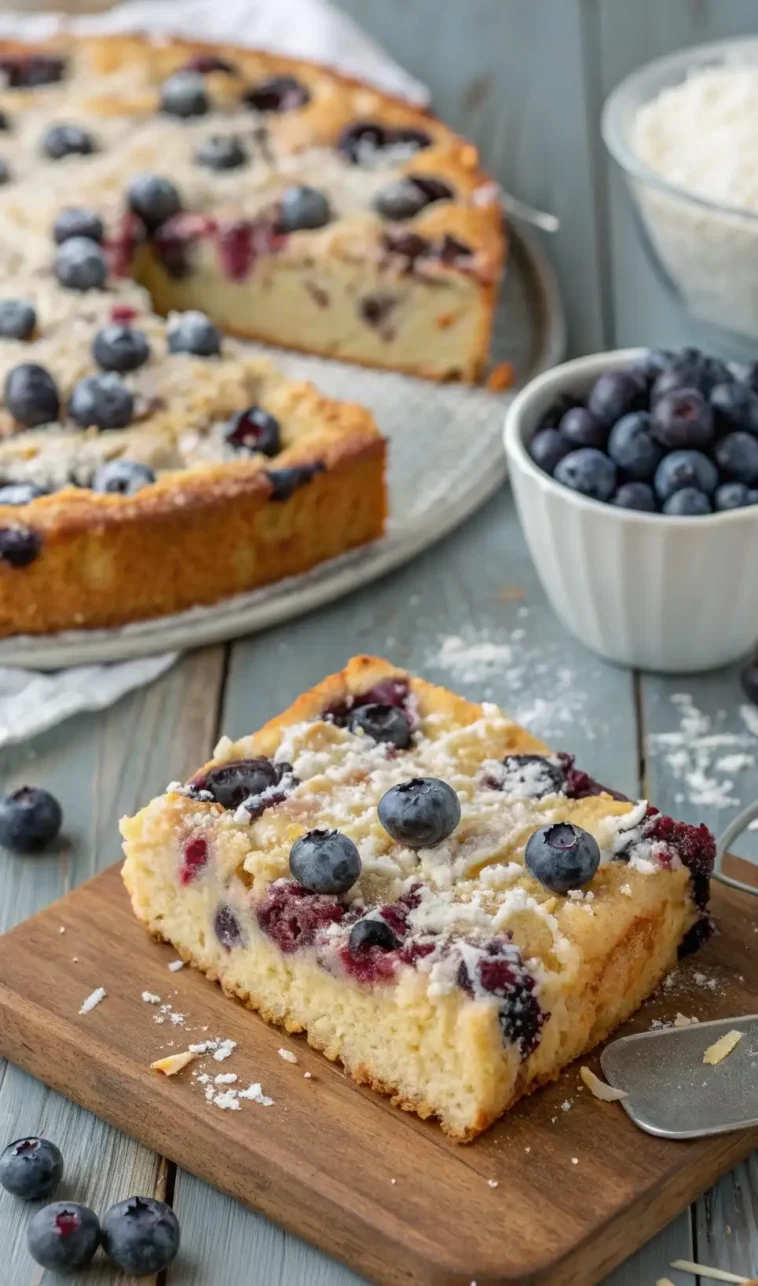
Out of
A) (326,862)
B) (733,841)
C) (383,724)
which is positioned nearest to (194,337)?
(383,724)

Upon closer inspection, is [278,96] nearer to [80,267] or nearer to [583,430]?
[80,267]

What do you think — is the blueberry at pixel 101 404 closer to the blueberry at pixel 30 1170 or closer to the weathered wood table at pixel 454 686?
the weathered wood table at pixel 454 686

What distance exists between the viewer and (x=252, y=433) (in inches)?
165

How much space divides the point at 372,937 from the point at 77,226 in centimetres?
294

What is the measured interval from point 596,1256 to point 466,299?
311 cm

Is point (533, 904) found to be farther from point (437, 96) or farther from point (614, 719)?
point (437, 96)

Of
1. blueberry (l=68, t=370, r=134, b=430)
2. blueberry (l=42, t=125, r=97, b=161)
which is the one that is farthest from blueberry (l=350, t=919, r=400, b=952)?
blueberry (l=42, t=125, r=97, b=161)

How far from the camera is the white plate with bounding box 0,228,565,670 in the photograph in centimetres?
400

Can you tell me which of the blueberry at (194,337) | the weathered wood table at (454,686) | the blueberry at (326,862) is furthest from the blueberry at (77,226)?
the blueberry at (326,862)

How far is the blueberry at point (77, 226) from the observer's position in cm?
498

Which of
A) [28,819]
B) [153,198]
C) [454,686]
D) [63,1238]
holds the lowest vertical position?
[454,686]

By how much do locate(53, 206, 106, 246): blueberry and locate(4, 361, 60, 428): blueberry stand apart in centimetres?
86

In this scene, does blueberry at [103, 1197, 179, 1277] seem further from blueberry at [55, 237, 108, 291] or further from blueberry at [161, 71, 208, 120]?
blueberry at [161, 71, 208, 120]

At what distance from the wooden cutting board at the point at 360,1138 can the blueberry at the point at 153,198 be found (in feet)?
9.28
